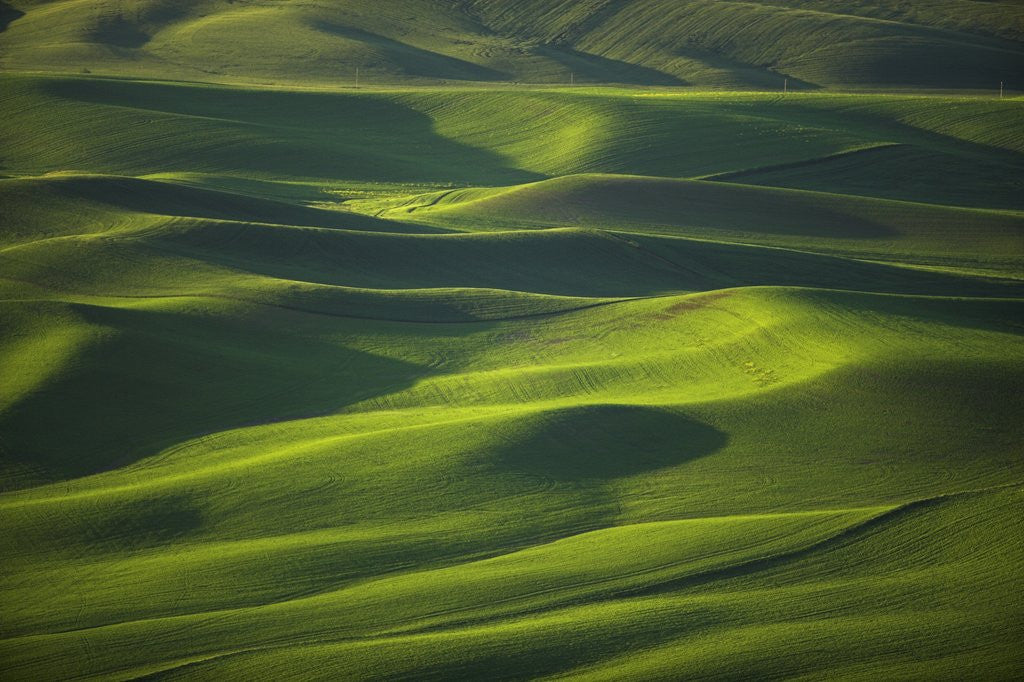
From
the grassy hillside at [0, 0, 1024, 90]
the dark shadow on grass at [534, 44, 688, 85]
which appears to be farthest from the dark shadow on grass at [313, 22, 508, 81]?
the dark shadow on grass at [534, 44, 688, 85]

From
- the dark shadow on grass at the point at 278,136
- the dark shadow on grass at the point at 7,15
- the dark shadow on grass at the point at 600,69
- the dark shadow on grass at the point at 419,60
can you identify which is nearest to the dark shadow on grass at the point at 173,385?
the dark shadow on grass at the point at 278,136

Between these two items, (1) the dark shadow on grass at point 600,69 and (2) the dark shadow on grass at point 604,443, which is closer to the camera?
(2) the dark shadow on grass at point 604,443

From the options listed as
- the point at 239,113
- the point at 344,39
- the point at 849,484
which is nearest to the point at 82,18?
the point at 344,39

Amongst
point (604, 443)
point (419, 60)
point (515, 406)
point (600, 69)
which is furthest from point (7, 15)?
point (604, 443)

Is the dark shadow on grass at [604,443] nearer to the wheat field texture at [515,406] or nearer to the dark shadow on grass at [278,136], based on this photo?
the wheat field texture at [515,406]

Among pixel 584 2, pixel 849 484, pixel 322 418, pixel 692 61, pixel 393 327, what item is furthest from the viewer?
pixel 584 2

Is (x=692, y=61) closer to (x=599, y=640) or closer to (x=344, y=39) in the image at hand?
(x=344, y=39)

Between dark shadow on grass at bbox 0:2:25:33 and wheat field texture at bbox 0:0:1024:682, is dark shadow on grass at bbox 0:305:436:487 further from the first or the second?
dark shadow on grass at bbox 0:2:25:33
